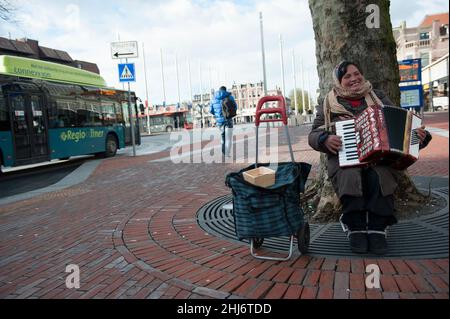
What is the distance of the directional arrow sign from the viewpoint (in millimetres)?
13109

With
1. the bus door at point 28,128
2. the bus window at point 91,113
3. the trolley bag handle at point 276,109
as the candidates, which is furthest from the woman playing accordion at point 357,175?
the bus window at point 91,113

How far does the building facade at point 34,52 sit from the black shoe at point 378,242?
55.2m

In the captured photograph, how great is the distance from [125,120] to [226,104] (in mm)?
7403

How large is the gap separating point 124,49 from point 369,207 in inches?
478

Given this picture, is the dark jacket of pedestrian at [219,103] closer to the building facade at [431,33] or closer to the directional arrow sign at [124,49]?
the building facade at [431,33]

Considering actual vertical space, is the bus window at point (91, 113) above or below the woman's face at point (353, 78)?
above

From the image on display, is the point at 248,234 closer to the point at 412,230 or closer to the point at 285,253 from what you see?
the point at 285,253

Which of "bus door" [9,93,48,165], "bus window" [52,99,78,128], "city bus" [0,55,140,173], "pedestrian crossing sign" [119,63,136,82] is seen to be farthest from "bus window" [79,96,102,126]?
"bus door" [9,93,48,165]

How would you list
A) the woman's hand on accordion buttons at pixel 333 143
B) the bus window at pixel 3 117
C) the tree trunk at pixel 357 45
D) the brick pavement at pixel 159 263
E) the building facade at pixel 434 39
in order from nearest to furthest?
the building facade at pixel 434 39
the brick pavement at pixel 159 263
the woman's hand on accordion buttons at pixel 333 143
the tree trunk at pixel 357 45
the bus window at pixel 3 117

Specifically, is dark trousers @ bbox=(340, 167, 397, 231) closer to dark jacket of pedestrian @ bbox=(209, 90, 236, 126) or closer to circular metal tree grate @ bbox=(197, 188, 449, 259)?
circular metal tree grate @ bbox=(197, 188, 449, 259)

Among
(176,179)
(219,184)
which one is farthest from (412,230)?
(176,179)

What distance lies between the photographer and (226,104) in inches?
388

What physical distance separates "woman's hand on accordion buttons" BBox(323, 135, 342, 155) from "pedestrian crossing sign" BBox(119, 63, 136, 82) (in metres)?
11.6

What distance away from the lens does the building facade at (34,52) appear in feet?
162
